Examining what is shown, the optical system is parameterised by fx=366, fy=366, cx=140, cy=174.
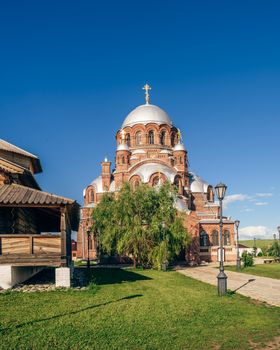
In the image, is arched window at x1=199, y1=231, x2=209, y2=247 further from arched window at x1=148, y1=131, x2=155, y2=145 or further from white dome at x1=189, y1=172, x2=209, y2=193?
arched window at x1=148, y1=131, x2=155, y2=145

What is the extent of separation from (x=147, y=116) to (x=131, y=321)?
41.2 m

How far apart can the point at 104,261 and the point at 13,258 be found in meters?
24.9

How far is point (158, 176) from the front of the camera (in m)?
40.4

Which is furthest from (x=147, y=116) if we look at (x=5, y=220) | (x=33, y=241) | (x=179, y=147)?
(x=33, y=241)

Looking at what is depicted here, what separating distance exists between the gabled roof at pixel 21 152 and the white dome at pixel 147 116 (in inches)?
1054

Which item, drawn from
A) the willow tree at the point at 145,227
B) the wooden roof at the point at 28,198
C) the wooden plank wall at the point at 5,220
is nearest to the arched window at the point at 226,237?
the willow tree at the point at 145,227

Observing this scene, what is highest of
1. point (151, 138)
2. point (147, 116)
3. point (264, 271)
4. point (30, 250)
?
point (147, 116)

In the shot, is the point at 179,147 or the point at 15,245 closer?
the point at 15,245

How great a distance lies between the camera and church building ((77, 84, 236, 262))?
40469mm

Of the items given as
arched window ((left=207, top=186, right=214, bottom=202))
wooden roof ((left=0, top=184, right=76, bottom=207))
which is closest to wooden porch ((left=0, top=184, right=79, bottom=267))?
wooden roof ((left=0, top=184, right=76, bottom=207))

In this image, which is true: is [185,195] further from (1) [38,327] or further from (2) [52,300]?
(1) [38,327]

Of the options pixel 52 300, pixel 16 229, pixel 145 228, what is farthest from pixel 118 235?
pixel 52 300

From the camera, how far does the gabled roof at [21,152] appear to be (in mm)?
17759

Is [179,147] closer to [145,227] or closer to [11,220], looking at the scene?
[145,227]
